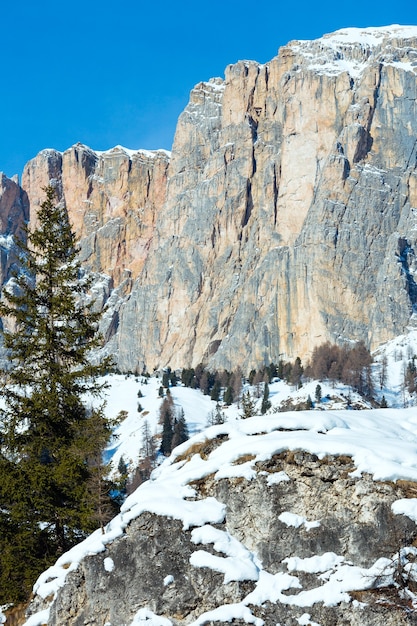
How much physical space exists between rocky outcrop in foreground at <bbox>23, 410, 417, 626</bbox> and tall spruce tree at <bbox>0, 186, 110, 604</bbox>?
2939 millimetres

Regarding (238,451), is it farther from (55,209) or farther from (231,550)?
(55,209)

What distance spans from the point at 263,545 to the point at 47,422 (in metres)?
8.50

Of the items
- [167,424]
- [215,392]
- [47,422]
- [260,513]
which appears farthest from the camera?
[215,392]

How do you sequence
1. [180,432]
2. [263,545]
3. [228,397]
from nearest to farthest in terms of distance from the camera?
[263,545]
[180,432]
[228,397]

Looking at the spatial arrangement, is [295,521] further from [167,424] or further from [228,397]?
[228,397]

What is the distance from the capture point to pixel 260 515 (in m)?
14.3

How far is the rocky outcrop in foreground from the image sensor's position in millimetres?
12961

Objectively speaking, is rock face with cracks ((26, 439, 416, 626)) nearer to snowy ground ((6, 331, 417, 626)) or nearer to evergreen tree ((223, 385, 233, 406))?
snowy ground ((6, 331, 417, 626))

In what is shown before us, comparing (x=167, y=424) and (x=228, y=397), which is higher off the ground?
(x=228, y=397)

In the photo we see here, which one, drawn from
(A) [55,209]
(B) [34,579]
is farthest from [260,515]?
(A) [55,209]

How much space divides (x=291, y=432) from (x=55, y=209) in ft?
38.5

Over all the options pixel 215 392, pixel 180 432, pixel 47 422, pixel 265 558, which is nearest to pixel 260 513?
pixel 265 558

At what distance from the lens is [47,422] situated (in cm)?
Result: 2034

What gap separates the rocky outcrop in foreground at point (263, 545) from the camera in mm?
12961
